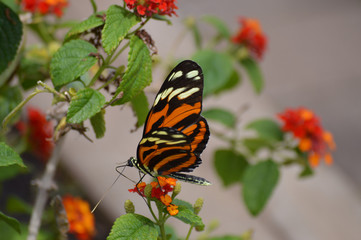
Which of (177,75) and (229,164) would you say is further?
(229,164)

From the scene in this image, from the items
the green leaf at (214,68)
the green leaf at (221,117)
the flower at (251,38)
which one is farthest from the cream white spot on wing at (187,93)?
the flower at (251,38)

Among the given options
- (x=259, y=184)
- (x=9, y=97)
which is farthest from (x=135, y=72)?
(x=259, y=184)

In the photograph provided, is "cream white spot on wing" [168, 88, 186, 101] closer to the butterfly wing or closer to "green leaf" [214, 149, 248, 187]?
the butterfly wing

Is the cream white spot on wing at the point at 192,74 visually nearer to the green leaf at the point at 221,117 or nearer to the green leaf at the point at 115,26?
the green leaf at the point at 115,26

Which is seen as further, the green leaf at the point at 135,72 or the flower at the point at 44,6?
the flower at the point at 44,6

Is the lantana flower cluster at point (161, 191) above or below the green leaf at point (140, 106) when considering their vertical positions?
below

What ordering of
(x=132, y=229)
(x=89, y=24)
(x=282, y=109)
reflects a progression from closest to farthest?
(x=132, y=229)
(x=89, y=24)
(x=282, y=109)

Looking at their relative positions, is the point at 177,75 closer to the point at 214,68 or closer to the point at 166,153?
the point at 166,153

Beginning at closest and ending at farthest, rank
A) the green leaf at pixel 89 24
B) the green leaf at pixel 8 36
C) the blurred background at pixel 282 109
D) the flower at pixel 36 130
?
1. the green leaf at pixel 89 24
2. the green leaf at pixel 8 36
3. the flower at pixel 36 130
4. the blurred background at pixel 282 109
